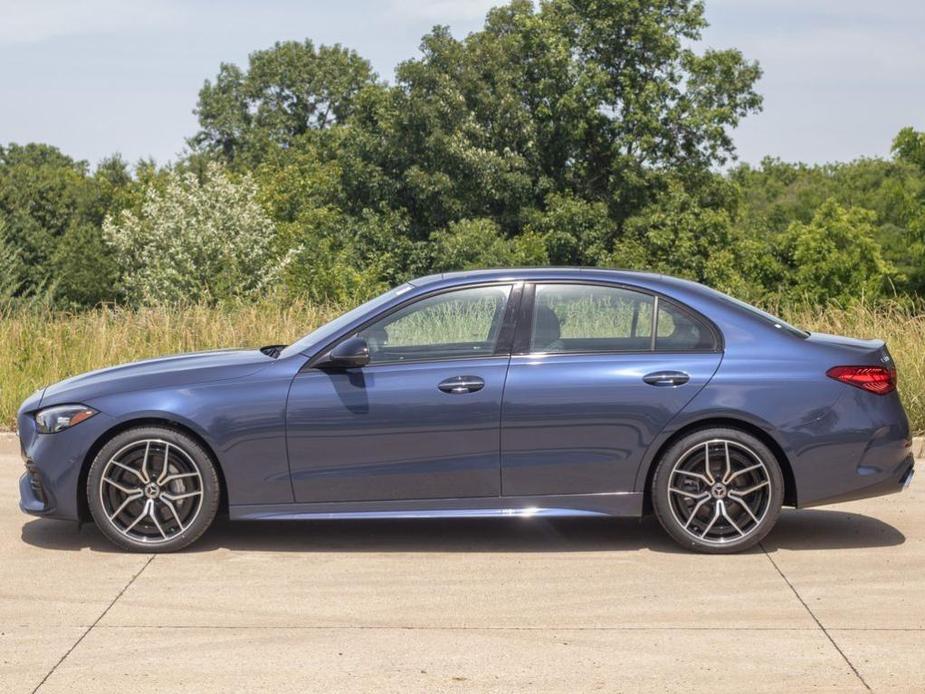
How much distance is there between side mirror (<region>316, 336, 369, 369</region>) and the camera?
728cm

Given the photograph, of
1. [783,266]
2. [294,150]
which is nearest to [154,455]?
[783,266]

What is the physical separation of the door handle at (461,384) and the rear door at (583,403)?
0.52ft

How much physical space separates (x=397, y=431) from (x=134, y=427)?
1397 mm

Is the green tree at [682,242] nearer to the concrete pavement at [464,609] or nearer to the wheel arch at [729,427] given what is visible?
the concrete pavement at [464,609]

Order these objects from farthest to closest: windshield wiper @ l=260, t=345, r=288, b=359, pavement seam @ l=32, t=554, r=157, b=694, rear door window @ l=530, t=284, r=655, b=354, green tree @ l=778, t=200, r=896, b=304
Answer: green tree @ l=778, t=200, r=896, b=304 → windshield wiper @ l=260, t=345, r=288, b=359 → rear door window @ l=530, t=284, r=655, b=354 → pavement seam @ l=32, t=554, r=157, b=694

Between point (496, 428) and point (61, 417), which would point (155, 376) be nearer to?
point (61, 417)

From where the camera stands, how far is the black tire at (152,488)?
7359 mm

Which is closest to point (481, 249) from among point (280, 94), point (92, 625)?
point (92, 625)

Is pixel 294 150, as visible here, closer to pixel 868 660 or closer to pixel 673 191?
pixel 673 191

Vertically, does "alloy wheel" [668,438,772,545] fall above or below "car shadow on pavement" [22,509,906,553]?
above

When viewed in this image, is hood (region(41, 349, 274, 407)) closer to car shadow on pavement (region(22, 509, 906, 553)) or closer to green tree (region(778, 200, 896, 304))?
car shadow on pavement (region(22, 509, 906, 553))

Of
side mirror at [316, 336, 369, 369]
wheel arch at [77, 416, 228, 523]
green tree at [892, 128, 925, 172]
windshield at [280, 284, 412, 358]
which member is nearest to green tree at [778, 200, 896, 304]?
green tree at [892, 128, 925, 172]

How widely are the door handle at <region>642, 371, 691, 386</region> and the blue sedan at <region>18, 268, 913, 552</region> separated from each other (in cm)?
1

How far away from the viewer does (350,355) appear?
727 centimetres
